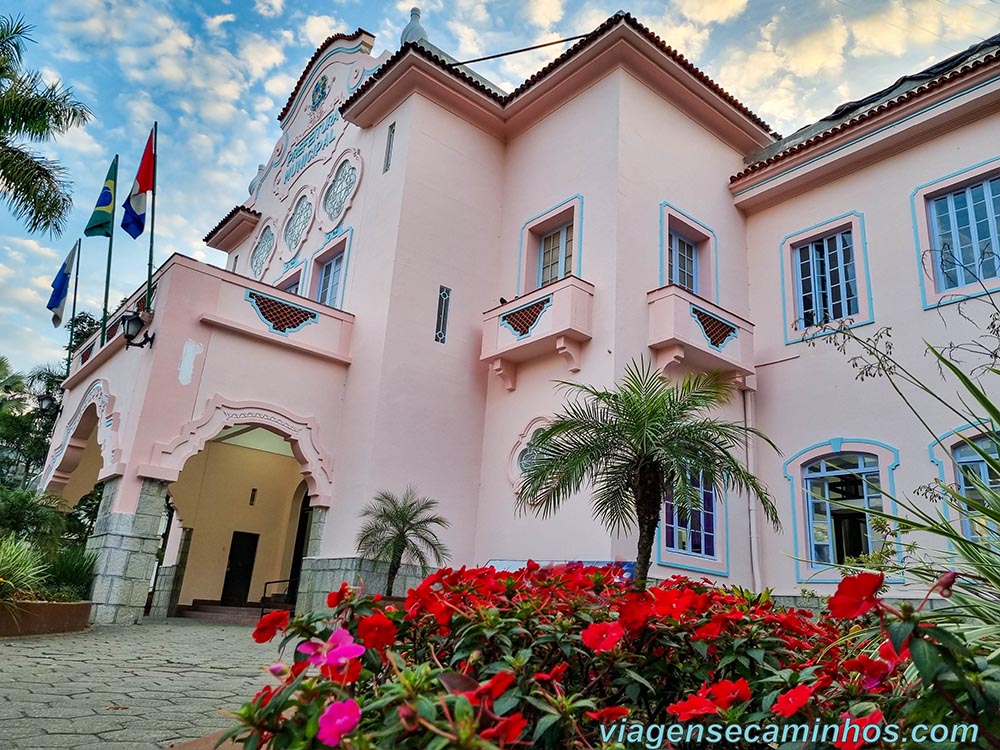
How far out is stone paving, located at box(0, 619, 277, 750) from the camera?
11.2ft

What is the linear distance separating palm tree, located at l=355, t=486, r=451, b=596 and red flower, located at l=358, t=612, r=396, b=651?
7772 mm

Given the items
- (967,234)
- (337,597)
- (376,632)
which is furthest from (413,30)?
(376,632)

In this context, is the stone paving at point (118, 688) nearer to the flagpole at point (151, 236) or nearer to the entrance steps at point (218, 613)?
the flagpole at point (151, 236)

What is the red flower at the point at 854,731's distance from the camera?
60.1 inches

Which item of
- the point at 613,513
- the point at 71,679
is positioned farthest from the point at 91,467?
the point at 613,513

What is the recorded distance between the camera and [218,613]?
13508 mm

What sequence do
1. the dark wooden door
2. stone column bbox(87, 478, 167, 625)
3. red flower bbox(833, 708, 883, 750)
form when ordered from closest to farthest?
red flower bbox(833, 708, 883, 750), stone column bbox(87, 478, 167, 625), the dark wooden door

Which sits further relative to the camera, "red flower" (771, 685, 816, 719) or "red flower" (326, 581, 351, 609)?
"red flower" (326, 581, 351, 609)

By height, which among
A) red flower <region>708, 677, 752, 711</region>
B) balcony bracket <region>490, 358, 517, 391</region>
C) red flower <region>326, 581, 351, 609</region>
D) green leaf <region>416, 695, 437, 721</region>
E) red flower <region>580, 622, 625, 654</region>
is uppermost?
balcony bracket <region>490, 358, 517, 391</region>

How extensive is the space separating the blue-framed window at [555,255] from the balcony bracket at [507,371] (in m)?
1.55

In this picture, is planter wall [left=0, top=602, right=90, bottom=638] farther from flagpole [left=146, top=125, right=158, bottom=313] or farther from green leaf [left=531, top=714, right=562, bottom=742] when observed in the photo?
green leaf [left=531, top=714, right=562, bottom=742]

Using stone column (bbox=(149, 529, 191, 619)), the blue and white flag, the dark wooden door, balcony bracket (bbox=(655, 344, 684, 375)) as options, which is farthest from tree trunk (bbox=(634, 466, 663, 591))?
the blue and white flag

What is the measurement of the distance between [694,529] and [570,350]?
3043mm

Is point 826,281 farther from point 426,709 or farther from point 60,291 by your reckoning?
point 60,291
